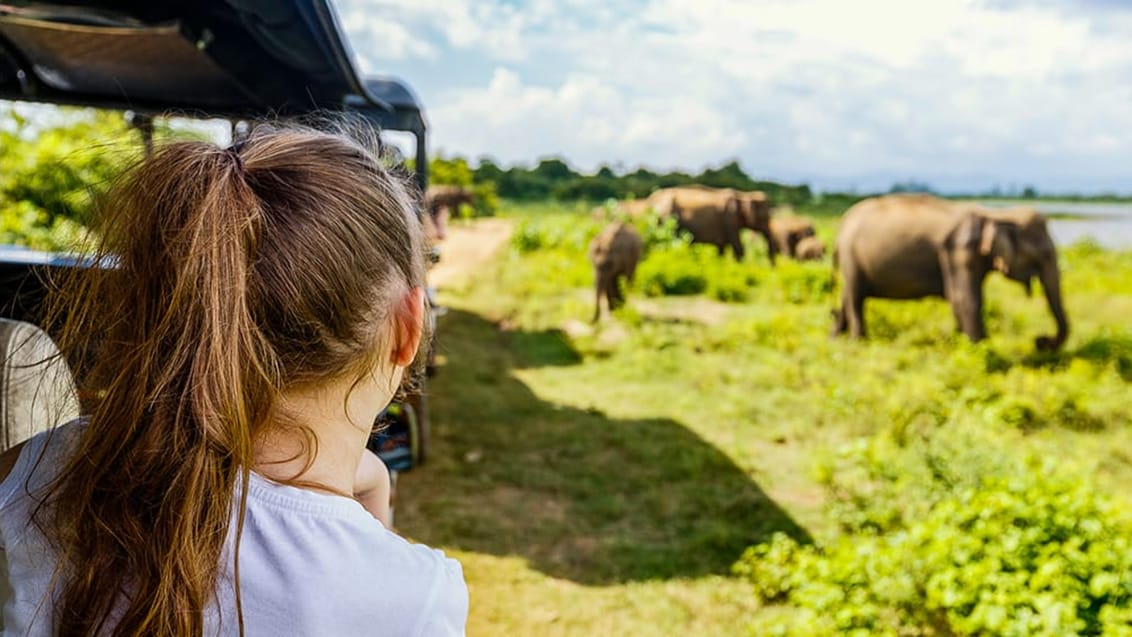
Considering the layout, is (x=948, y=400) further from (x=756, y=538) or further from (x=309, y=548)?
(x=309, y=548)

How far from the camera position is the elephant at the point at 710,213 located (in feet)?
67.1

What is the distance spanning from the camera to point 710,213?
20516mm

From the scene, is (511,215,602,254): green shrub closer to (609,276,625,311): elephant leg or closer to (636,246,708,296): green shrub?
(636,246,708,296): green shrub

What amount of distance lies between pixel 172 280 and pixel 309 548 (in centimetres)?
34

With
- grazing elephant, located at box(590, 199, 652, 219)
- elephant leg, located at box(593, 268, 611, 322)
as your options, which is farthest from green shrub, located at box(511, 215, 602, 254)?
elephant leg, located at box(593, 268, 611, 322)

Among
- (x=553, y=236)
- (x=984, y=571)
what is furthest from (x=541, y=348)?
(x=553, y=236)

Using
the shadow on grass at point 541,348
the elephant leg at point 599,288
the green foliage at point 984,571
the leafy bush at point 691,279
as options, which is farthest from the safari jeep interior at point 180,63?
the leafy bush at point 691,279

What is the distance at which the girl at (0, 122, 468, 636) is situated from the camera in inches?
37.3

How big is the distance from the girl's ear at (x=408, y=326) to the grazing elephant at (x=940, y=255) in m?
9.84

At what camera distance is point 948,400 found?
6.97 metres

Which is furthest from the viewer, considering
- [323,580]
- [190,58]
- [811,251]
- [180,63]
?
[811,251]

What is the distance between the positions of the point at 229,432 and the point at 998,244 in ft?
33.5

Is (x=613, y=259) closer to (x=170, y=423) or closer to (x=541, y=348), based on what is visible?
(x=541, y=348)

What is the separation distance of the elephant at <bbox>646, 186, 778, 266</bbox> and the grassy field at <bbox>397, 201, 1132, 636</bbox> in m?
8.04
